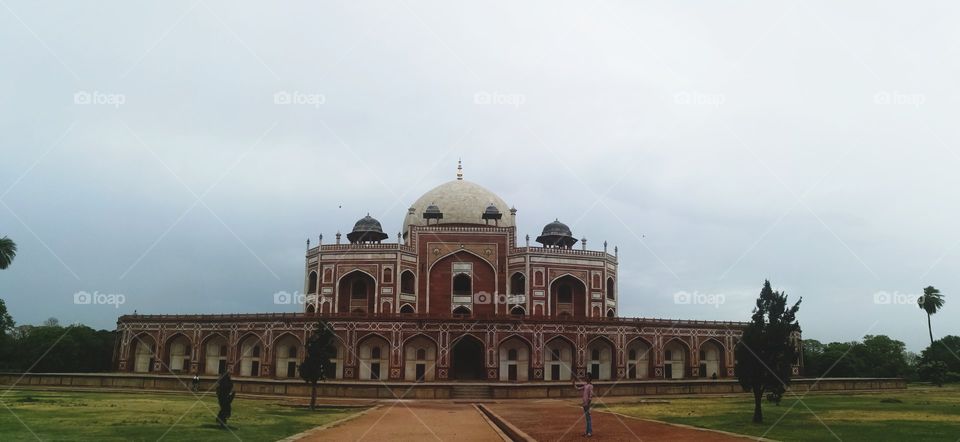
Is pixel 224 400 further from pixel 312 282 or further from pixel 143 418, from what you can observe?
pixel 312 282

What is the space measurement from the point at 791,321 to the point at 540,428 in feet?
33.5

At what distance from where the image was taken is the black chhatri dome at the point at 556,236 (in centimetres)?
6144

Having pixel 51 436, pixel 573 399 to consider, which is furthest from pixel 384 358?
pixel 51 436

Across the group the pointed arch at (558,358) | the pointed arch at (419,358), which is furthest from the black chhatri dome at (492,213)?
the pointed arch at (419,358)

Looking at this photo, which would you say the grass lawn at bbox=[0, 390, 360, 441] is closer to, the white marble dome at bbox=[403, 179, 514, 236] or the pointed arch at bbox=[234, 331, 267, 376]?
the pointed arch at bbox=[234, 331, 267, 376]

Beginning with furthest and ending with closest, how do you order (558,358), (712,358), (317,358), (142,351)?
(712,358), (142,351), (558,358), (317,358)

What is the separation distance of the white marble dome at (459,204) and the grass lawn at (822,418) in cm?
3236

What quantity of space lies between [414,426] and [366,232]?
40145 mm

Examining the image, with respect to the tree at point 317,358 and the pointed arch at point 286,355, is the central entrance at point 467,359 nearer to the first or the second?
the pointed arch at point 286,355

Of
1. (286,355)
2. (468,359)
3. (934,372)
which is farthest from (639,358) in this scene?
(286,355)

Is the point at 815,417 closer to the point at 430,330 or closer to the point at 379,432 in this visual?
the point at 379,432

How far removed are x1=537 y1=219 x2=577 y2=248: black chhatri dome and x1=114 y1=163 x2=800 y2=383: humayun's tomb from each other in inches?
4.1

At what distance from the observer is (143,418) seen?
69.9 feet

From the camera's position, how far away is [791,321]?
24.1 metres
